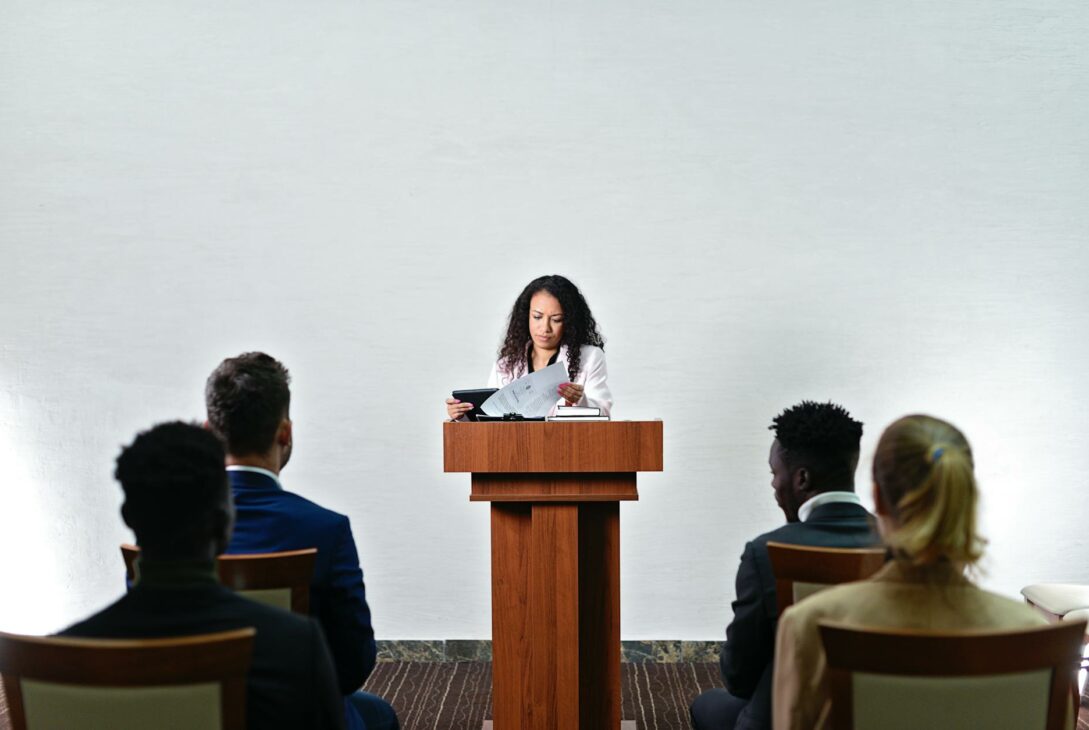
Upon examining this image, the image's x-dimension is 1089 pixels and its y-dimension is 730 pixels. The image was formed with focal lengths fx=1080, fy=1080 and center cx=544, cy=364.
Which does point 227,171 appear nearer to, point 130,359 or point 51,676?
point 130,359

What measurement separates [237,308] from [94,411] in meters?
0.82

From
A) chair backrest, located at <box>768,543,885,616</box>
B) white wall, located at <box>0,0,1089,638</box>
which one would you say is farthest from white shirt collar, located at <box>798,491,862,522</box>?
white wall, located at <box>0,0,1089,638</box>

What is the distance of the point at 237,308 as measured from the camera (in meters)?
4.83

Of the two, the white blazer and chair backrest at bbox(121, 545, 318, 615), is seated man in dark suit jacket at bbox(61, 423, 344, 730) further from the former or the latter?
the white blazer

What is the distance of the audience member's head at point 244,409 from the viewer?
7.65 feet

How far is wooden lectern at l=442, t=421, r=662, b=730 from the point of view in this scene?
2873mm

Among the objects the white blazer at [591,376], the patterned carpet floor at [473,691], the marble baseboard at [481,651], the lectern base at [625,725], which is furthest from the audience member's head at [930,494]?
the marble baseboard at [481,651]

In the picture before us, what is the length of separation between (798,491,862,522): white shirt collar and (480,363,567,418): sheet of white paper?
1.00 meters

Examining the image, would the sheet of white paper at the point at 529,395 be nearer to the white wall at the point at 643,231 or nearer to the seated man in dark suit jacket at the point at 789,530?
the seated man in dark suit jacket at the point at 789,530

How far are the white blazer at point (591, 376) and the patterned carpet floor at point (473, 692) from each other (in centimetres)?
113

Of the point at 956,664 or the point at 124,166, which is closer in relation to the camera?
the point at 956,664

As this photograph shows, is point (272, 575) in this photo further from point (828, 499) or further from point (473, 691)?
point (473, 691)

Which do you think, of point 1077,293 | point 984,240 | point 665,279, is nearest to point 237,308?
point 665,279

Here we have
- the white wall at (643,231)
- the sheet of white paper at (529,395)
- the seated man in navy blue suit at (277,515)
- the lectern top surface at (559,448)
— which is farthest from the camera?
the white wall at (643,231)
